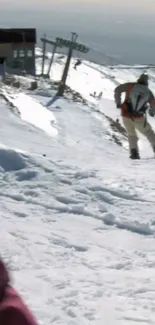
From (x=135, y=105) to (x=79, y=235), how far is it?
6.01 meters

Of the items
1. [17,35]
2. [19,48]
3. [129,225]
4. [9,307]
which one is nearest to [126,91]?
[129,225]

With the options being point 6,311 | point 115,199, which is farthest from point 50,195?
point 6,311

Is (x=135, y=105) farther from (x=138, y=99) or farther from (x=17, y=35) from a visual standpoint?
(x=17, y=35)

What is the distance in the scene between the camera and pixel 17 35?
4372 centimetres

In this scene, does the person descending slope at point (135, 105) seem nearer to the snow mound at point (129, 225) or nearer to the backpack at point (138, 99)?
the backpack at point (138, 99)

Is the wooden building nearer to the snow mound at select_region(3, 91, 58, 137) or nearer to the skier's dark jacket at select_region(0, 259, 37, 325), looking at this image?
the snow mound at select_region(3, 91, 58, 137)

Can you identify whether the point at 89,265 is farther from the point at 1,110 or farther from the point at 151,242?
the point at 1,110

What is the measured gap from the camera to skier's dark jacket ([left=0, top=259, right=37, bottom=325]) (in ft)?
4.66

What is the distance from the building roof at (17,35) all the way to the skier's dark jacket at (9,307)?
4309 centimetres

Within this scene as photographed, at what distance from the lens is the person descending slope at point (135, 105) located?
1103 cm

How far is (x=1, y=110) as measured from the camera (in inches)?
547

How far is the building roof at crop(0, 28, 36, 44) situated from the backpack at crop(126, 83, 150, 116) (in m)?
33.5

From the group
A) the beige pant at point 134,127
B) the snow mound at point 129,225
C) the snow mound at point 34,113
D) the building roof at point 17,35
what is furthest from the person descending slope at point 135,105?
the building roof at point 17,35

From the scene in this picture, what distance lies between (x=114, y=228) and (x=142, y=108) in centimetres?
567
